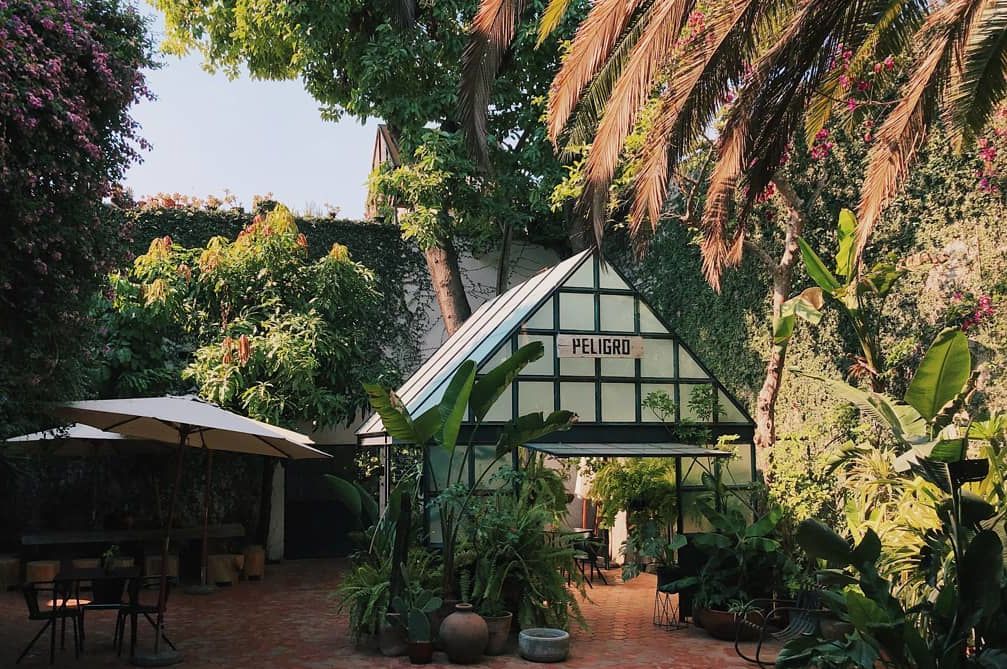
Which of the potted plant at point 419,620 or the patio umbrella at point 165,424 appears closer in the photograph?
the patio umbrella at point 165,424

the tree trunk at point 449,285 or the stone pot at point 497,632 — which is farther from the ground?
the tree trunk at point 449,285

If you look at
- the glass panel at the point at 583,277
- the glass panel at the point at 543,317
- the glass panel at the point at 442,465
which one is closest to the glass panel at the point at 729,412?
the glass panel at the point at 583,277

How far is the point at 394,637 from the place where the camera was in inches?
324

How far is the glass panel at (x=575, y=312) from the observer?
33.8 ft

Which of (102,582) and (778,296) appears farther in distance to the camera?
(778,296)

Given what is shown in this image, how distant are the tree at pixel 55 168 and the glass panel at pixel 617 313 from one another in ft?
17.5

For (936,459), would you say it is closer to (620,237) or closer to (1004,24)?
(1004,24)

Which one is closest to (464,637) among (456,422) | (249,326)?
(456,422)

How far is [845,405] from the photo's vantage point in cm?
1069

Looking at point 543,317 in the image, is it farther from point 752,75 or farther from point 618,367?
point 752,75

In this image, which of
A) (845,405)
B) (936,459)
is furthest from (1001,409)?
(936,459)

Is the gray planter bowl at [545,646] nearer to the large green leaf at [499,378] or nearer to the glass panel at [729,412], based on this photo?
the large green leaf at [499,378]

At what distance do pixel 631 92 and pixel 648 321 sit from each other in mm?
5293

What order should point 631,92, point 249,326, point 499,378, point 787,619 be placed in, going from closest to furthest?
point 631,92
point 499,378
point 787,619
point 249,326
